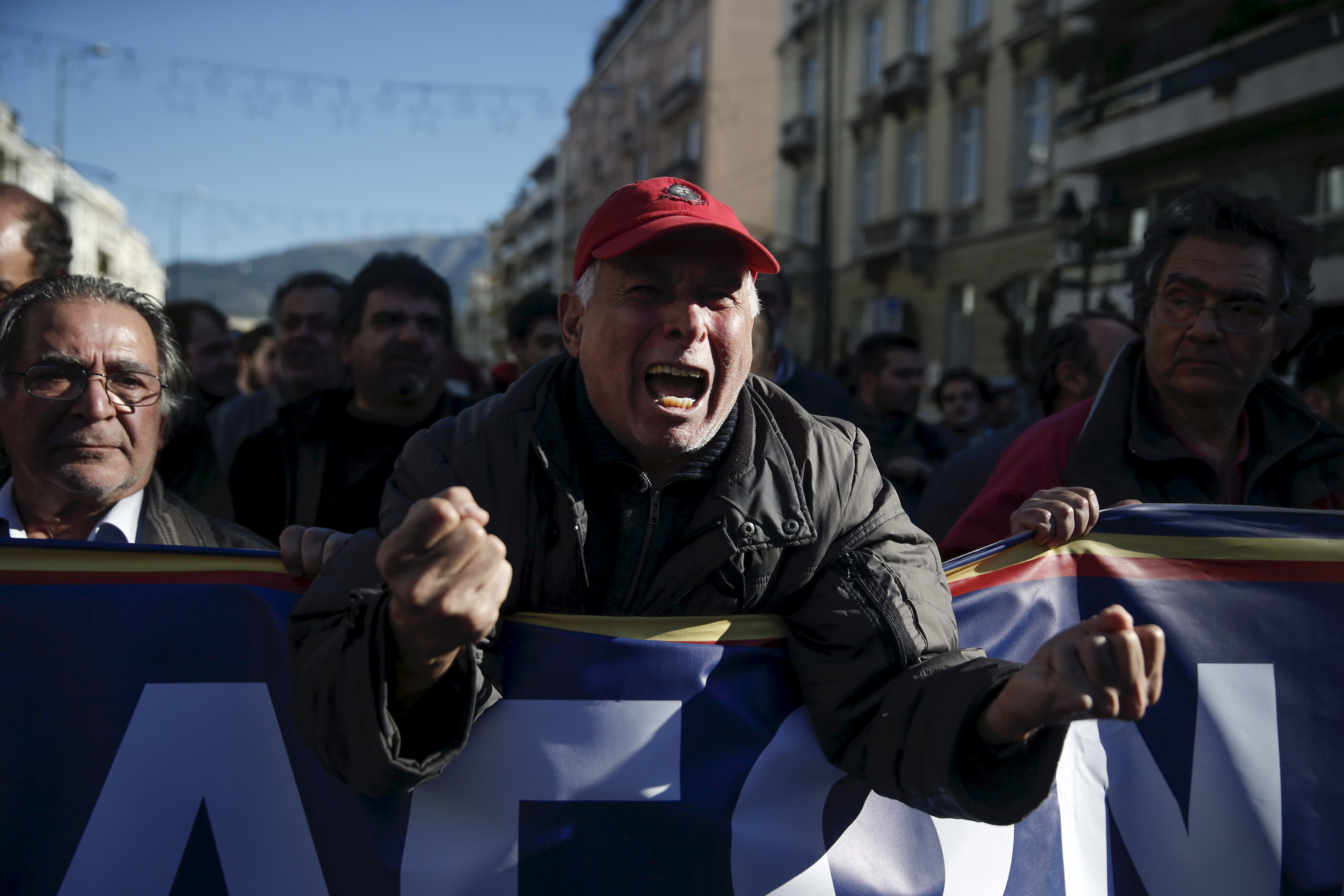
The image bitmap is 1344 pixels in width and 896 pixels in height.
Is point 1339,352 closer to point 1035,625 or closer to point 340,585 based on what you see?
point 1035,625

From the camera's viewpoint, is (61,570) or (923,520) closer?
(61,570)

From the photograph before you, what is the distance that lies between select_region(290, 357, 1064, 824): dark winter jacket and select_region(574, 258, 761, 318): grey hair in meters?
0.17

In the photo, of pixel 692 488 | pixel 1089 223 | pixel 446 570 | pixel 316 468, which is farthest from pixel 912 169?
pixel 446 570

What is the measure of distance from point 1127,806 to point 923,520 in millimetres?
1671

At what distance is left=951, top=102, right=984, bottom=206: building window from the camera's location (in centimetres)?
2295

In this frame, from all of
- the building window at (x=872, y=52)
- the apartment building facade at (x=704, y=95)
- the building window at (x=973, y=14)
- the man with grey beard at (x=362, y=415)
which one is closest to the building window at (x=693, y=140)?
the apartment building facade at (x=704, y=95)

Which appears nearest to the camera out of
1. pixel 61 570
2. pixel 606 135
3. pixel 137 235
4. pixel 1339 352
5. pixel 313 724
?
pixel 313 724

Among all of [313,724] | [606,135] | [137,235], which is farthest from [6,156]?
[313,724]

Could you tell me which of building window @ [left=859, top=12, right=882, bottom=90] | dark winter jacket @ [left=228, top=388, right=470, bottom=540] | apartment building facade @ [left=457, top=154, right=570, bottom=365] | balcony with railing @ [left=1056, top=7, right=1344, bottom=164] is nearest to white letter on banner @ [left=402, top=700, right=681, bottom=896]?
dark winter jacket @ [left=228, top=388, right=470, bottom=540]

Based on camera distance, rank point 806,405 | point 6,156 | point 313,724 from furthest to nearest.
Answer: point 6,156 → point 806,405 → point 313,724

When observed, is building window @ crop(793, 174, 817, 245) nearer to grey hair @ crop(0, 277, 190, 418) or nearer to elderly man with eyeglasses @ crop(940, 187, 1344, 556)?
elderly man with eyeglasses @ crop(940, 187, 1344, 556)

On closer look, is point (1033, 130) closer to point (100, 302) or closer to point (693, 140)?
point (100, 302)

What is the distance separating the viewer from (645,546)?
199cm

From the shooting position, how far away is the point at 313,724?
5.90 ft
